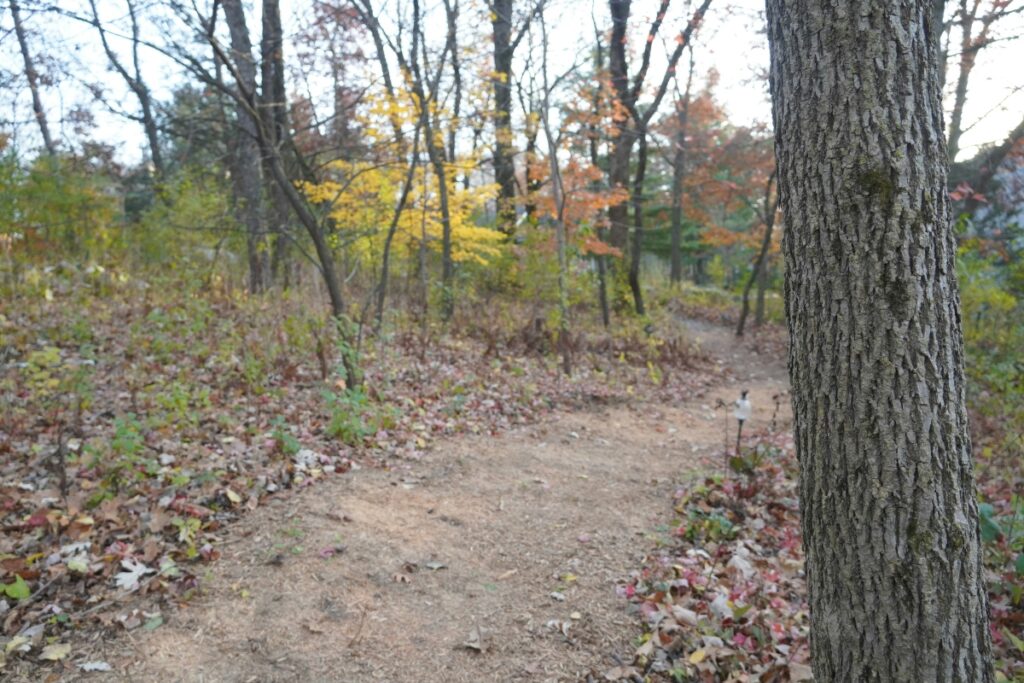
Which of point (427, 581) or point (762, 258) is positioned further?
point (762, 258)

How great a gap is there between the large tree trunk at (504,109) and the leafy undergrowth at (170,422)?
418 centimetres

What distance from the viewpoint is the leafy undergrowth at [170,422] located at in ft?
10.8

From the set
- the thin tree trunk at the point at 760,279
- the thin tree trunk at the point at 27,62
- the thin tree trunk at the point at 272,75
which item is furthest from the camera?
the thin tree trunk at the point at 760,279

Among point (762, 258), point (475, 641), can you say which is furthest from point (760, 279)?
point (475, 641)

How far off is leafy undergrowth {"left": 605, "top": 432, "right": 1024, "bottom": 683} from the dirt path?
21 cm

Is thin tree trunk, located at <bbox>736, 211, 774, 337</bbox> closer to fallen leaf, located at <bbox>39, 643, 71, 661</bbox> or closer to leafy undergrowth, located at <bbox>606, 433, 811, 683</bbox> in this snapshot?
leafy undergrowth, located at <bbox>606, 433, 811, 683</bbox>

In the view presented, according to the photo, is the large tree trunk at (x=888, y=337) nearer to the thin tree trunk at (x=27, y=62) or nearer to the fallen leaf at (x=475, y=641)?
the fallen leaf at (x=475, y=641)

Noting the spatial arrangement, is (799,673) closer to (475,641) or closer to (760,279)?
(475,641)

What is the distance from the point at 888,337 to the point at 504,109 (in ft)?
37.4

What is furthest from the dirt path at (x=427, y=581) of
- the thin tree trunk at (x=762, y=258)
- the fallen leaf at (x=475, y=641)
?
the thin tree trunk at (x=762, y=258)

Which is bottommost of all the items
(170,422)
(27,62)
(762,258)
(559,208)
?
(170,422)

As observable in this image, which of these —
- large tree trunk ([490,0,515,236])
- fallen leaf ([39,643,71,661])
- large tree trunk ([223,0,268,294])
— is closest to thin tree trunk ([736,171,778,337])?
large tree trunk ([490,0,515,236])

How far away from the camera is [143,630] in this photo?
3.05 metres

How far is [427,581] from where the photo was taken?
3738 mm
